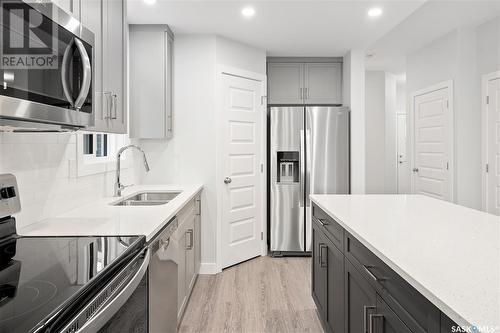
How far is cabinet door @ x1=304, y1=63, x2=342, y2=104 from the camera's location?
4.69 m

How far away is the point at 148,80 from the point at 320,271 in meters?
2.38

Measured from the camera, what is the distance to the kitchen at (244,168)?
104cm

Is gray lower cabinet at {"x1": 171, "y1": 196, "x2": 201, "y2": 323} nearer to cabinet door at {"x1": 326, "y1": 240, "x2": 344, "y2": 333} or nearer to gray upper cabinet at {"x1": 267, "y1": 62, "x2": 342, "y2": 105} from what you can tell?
cabinet door at {"x1": 326, "y1": 240, "x2": 344, "y2": 333}

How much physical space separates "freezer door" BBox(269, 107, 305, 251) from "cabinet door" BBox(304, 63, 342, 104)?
26.0 inches

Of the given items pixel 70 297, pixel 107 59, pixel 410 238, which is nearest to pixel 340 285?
pixel 410 238

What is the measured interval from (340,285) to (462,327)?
1.18 meters

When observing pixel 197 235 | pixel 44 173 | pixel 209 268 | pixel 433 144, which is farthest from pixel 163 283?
pixel 433 144

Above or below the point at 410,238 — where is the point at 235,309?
below

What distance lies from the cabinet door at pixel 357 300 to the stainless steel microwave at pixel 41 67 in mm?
1310

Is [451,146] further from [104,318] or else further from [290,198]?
[104,318]

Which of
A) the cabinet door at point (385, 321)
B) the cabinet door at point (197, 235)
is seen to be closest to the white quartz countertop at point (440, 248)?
the cabinet door at point (385, 321)

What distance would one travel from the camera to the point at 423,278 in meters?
0.95

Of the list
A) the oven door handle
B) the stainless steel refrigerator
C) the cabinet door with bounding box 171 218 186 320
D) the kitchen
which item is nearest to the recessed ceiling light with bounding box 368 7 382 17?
the kitchen

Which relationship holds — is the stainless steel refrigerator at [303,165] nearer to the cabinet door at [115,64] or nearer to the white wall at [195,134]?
the white wall at [195,134]
